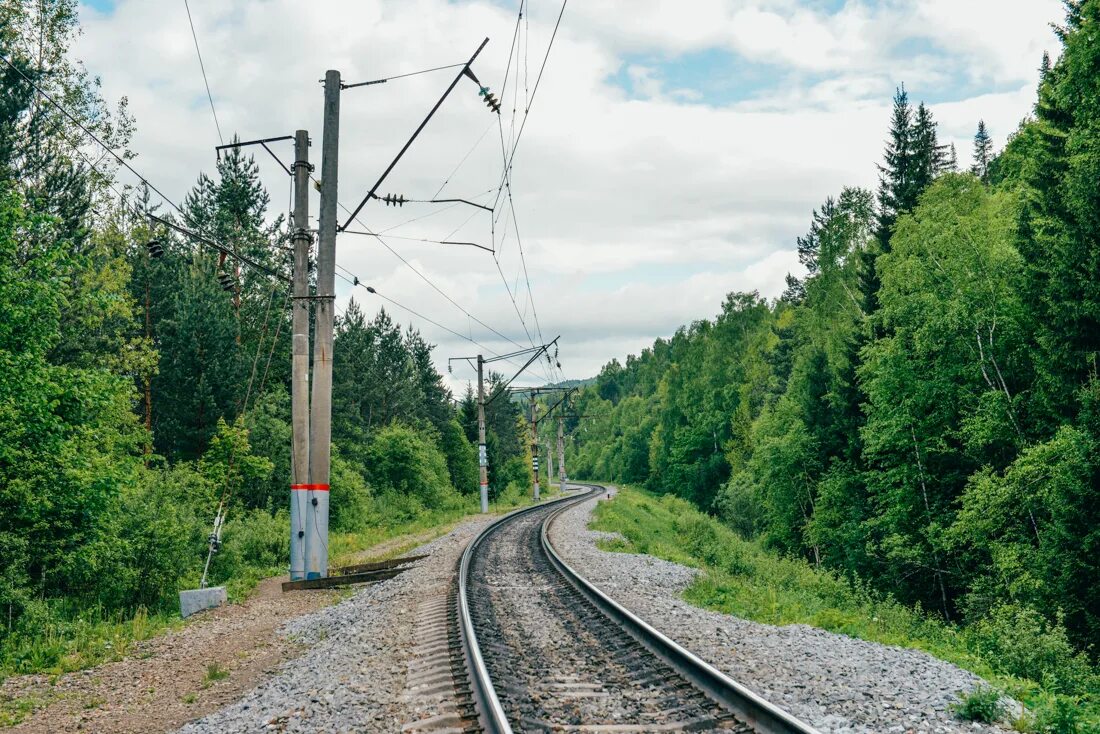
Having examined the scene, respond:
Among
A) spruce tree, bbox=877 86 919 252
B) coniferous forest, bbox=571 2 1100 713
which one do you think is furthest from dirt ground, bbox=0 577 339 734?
spruce tree, bbox=877 86 919 252

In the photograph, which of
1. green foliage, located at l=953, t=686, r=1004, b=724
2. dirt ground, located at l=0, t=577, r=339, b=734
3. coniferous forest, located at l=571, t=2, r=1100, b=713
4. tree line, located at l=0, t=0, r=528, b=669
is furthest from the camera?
coniferous forest, located at l=571, t=2, r=1100, b=713

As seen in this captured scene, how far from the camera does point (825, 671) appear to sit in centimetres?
807

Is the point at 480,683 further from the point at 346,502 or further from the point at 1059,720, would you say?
the point at 346,502

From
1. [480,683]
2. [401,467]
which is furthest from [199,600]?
[401,467]

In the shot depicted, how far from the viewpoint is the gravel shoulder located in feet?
21.1

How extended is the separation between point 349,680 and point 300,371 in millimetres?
9510

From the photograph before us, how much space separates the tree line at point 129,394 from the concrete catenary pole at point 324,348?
1.82 metres

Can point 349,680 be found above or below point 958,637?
above

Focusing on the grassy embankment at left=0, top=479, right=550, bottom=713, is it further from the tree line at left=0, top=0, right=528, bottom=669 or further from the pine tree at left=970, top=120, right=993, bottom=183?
the pine tree at left=970, top=120, right=993, bottom=183

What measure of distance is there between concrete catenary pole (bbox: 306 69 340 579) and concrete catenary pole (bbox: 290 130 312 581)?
0.55 feet

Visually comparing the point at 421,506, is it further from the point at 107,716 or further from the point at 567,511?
the point at 107,716

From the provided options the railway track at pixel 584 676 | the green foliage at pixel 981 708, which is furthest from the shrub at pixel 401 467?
the green foliage at pixel 981 708

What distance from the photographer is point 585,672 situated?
8.27m

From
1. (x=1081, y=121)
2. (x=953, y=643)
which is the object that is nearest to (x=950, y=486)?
(x=1081, y=121)
